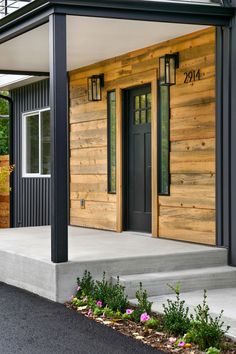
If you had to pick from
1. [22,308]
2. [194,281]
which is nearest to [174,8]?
[194,281]

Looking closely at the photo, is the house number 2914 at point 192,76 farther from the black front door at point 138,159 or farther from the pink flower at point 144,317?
the pink flower at point 144,317

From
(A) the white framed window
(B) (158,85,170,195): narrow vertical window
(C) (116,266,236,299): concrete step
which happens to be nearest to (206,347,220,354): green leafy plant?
(C) (116,266,236,299): concrete step

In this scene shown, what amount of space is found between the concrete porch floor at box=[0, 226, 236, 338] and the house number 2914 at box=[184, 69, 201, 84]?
204 centimetres

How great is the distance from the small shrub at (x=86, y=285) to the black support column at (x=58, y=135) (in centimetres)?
26

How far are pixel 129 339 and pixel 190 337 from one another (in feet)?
1.79

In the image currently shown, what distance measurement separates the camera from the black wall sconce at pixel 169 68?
29.4 ft

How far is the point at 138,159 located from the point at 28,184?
13.0 ft

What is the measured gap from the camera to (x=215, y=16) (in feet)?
26.4

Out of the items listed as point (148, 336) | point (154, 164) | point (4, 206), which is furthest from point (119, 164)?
point (4, 206)

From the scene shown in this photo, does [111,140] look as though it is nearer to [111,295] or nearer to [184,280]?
[184,280]

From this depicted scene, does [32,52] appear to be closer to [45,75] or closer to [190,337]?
[45,75]

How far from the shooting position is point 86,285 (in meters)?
7.08

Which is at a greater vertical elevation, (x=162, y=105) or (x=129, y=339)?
(x=162, y=105)

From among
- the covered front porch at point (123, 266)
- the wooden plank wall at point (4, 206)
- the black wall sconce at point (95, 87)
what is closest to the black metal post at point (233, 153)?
the covered front porch at point (123, 266)
